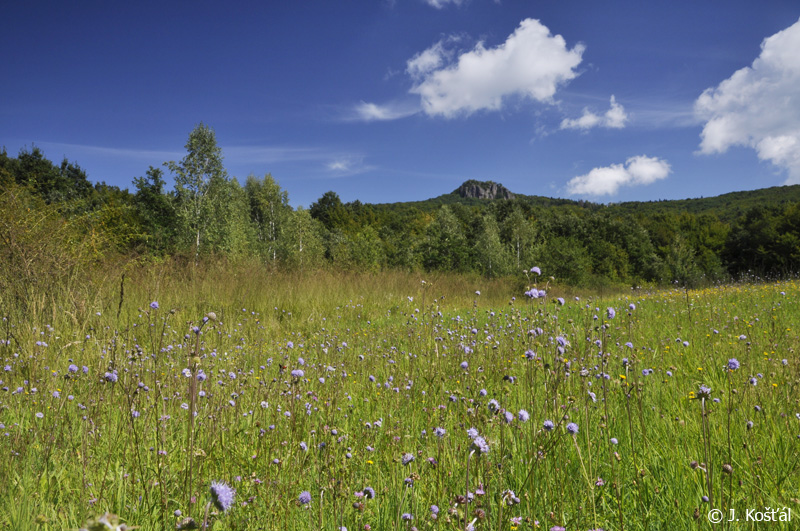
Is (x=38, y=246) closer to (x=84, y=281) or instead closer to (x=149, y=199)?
(x=84, y=281)

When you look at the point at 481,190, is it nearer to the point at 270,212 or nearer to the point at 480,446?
the point at 270,212

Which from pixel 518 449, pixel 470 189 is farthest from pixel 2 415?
pixel 470 189

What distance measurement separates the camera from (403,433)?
252 centimetres

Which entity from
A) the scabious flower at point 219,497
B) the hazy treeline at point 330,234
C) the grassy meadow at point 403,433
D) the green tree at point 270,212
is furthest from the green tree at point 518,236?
the scabious flower at point 219,497

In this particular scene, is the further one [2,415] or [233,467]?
[2,415]

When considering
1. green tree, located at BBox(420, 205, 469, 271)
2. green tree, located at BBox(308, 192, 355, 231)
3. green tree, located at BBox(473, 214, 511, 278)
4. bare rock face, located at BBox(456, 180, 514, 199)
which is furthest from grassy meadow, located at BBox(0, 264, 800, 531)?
bare rock face, located at BBox(456, 180, 514, 199)

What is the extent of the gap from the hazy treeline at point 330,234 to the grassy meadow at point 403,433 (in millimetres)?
2883

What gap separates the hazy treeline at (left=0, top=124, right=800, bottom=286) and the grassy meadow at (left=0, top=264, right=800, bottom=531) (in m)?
2.88


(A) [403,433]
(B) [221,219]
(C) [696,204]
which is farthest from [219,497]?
(C) [696,204]

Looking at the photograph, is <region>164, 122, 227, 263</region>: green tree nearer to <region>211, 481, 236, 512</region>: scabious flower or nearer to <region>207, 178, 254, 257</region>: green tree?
<region>207, 178, 254, 257</region>: green tree

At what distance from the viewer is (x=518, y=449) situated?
222cm

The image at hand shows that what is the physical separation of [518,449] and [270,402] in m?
1.72

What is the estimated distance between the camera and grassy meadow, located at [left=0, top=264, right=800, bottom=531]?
5.25ft

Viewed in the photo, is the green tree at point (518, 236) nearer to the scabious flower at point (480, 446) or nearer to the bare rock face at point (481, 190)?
the scabious flower at point (480, 446)
